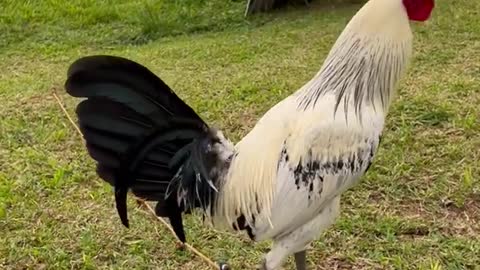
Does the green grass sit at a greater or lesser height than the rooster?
lesser

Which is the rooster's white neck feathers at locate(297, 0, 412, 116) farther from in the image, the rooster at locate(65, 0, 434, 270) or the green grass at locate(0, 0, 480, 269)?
the green grass at locate(0, 0, 480, 269)

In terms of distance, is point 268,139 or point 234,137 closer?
point 268,139

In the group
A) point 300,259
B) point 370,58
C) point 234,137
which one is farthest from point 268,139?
point 234,137

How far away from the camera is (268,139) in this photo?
2.31m

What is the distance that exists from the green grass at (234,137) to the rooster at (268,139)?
69 centimetres

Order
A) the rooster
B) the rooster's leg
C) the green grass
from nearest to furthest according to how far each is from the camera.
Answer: the rooster → the rooster's leg → the green grass

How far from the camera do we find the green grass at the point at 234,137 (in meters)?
3.06

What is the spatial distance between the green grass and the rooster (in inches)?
27.3

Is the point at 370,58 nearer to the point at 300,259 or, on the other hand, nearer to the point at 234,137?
the point at 300,259

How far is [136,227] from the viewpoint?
129 inches

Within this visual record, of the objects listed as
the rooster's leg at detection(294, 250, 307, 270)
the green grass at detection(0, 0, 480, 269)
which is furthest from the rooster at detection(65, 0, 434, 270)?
the green grass at detection(0, 0, 480, 269)

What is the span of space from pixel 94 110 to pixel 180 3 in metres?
5.54

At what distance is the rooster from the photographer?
7.25 ft

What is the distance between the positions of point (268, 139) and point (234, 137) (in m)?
1.80
